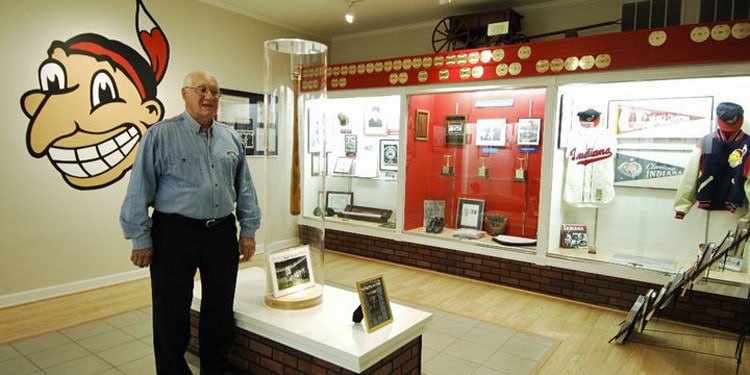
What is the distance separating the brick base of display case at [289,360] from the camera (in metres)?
2.09

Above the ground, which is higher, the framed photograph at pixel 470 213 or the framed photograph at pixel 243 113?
the framed photograph at pixel 243 113

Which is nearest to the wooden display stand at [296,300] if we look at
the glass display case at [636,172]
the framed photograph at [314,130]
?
the framed photograph at [314,130]

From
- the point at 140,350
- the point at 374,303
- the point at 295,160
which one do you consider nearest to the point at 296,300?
the point at 374,303

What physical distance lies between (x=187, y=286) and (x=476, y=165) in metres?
3.36

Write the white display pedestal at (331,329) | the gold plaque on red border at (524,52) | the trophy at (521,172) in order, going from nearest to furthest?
1. the white display pedestal at (331,329)
2. the gold plaque on red border at (524,52)
3. the trophy at (521,172)

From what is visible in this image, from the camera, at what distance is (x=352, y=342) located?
204 cm

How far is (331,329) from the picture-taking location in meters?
2.19

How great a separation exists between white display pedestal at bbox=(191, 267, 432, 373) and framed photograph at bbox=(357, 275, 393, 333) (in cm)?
4

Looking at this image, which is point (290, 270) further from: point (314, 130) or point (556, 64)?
point (556, 64)

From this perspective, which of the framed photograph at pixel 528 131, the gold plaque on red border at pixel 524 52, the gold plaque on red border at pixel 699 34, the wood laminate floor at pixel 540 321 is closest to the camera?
the wood laminate floor at pixel 540 321

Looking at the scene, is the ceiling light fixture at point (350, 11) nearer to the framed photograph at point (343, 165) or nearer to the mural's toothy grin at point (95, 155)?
the framed photograph at point (343, 165)

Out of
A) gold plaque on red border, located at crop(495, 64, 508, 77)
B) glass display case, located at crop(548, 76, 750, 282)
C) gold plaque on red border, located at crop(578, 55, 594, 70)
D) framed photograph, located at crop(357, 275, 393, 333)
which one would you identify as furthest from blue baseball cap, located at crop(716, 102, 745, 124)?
framed photograph, located at crop(357, 275, 393, 333)

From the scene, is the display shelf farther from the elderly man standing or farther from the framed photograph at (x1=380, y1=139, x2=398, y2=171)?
the elderly man standing

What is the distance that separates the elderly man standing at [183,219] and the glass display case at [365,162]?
2590 mm
